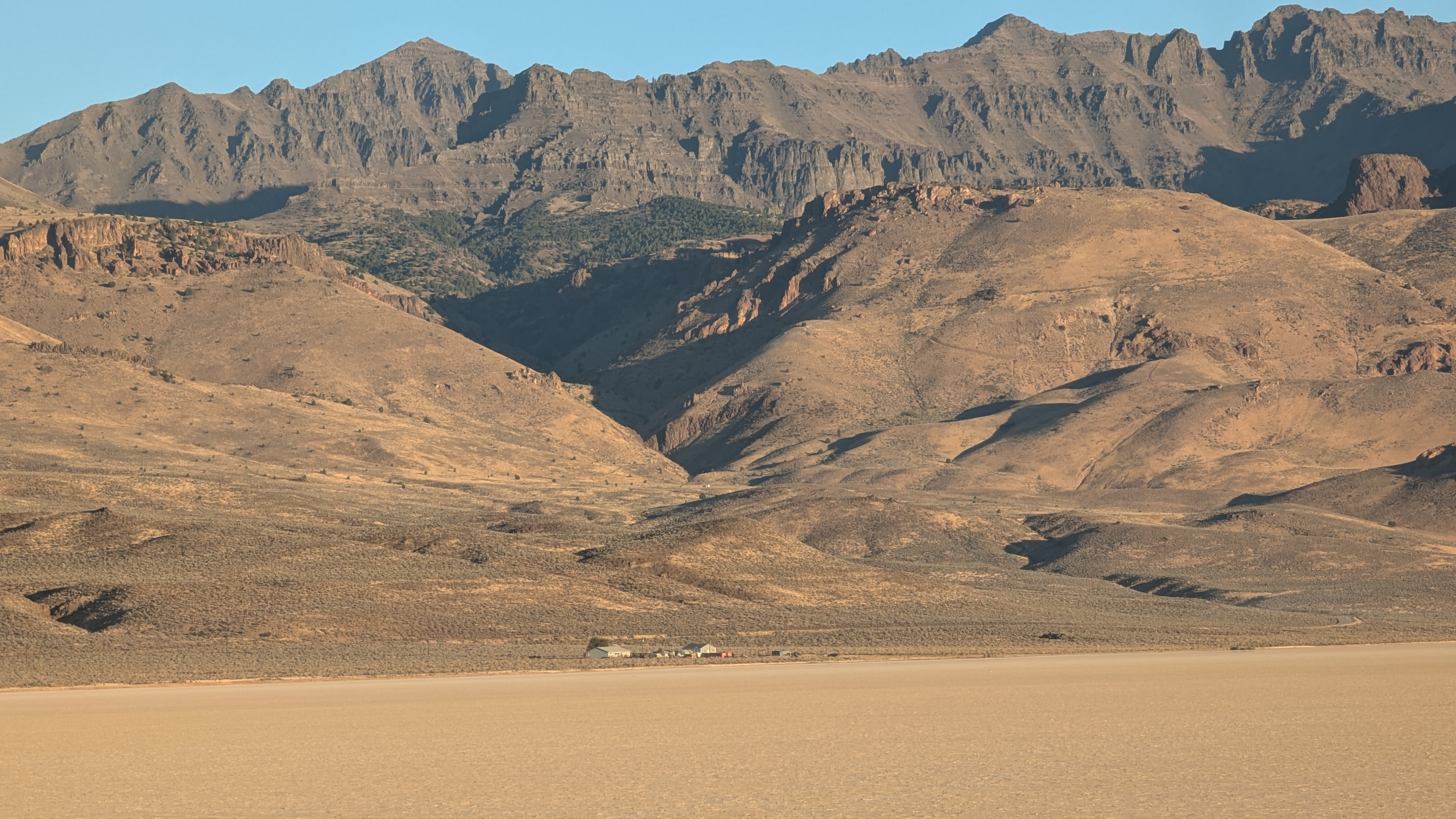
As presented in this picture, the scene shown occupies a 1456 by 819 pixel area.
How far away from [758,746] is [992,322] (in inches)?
5491

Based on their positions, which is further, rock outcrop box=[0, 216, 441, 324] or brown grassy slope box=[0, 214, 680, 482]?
rock outcrop box=[0, 216, 441, 324]

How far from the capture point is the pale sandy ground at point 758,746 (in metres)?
21.0

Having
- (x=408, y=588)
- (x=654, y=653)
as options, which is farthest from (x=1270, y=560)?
(x=408, y=588)

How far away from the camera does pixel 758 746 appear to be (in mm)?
→ 26781

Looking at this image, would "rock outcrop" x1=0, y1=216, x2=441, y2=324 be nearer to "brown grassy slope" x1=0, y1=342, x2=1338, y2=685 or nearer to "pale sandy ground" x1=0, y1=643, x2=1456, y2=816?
"brown grassy slope" x1=0, y1=342, x2=1338, y2=685

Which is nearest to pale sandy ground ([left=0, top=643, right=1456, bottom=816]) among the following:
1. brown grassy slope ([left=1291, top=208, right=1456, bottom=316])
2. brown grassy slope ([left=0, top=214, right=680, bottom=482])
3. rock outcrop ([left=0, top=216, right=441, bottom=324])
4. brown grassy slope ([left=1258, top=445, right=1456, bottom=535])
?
brown grassy slope ([left=1258, top=445, right=1456, bottom=535])

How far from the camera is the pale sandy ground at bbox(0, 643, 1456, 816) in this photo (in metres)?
21.0

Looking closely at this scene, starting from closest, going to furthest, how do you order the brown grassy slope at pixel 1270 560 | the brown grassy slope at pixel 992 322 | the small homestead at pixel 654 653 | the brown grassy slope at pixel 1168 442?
the small homestead at pixel 654 653
the brown grassy slope at pixel 1270 560
the brown grassy slope at pixel 1168 442
the brown grassy slope at pixel 992 322

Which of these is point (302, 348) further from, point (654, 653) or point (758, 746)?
point (758, 746)

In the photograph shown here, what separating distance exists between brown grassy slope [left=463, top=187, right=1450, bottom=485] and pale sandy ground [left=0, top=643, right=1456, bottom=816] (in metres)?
102

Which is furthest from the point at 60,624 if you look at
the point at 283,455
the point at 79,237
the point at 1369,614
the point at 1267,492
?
the point at 79,237

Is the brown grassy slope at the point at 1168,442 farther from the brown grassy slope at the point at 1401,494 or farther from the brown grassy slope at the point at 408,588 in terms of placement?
the brown grassy slope at the point at 408,588

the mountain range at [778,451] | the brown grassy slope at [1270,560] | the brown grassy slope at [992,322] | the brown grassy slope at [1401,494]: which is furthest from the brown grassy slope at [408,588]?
the brown grassy slope at [992,322]

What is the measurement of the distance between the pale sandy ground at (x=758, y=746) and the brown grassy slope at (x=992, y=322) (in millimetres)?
102433
